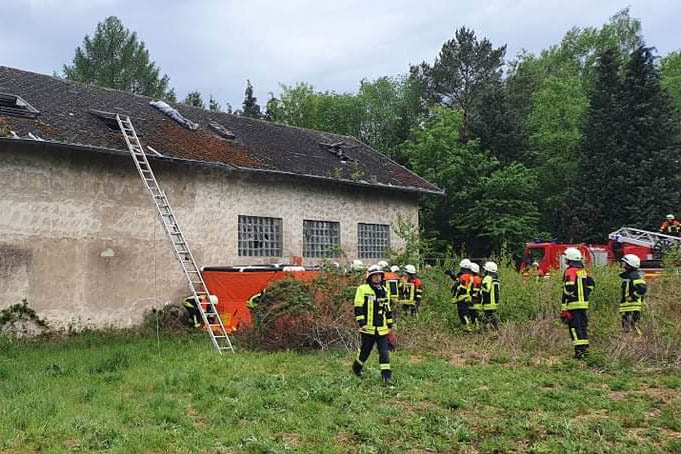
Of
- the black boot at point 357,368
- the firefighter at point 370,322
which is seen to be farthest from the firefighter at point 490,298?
the black boot at point 357,368

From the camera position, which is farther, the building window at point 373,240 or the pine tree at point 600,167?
the pine tree at point 600,167

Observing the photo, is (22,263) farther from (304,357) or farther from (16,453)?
(16,453)

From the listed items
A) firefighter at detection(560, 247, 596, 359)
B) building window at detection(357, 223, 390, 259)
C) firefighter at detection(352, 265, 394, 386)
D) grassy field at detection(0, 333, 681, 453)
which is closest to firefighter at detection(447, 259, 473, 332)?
grassy field at detection(0, 333, 681, 453)

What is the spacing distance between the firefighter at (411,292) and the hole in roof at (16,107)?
29.6 ft

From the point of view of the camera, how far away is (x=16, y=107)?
14688mm

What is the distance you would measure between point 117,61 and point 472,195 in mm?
26961

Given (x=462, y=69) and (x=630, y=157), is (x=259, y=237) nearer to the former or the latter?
(x=630, y=157)

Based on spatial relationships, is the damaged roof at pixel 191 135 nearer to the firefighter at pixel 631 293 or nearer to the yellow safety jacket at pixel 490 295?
the yellow safety jacket at pixel 490 295

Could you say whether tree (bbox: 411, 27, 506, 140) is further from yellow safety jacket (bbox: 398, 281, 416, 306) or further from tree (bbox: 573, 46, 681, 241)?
yellow safety jacket (bbox: 398, 281, 416, 306)

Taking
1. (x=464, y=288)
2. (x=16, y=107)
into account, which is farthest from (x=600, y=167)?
(x=16, y=107)

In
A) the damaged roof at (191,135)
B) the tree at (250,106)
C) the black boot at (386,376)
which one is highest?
the tree at (250,106)

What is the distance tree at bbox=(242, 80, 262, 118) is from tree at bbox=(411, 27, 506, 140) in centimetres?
1220

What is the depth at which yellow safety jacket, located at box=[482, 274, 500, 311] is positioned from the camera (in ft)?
42.8

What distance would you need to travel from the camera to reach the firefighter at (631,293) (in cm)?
1139
